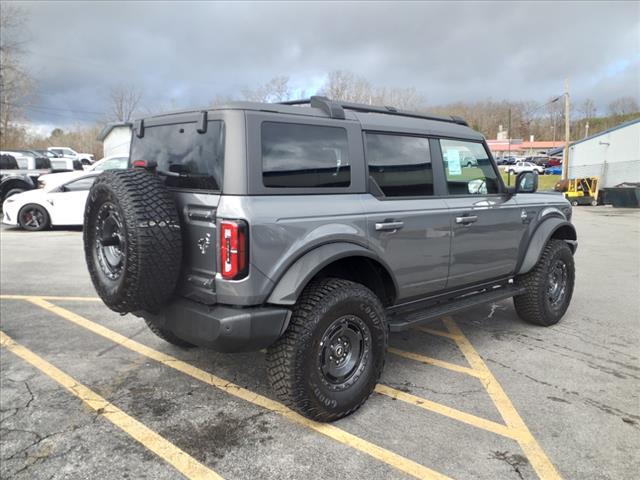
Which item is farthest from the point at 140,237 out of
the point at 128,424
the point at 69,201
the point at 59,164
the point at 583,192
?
the point at 583,192

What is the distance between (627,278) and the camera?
25.1 feet

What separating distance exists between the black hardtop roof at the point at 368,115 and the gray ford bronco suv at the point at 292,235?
0.02m

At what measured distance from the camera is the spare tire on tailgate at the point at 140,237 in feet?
9.32

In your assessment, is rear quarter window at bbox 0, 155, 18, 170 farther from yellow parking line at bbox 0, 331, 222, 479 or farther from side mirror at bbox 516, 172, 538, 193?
side mirror at bbox 516, 172, 538, 193

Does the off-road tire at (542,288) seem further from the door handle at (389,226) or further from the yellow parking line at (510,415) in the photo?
the door handle at (389,226)

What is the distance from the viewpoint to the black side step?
3.70m

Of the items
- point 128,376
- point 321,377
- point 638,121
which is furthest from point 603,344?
point 638,121

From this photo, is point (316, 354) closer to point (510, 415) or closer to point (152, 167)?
point (510, 415)

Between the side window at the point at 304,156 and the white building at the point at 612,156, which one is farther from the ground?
the white building at the point at 612,156

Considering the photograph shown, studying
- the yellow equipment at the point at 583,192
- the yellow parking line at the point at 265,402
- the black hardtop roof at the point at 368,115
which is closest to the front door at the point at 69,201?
the yellow parking line at the point at 265,402

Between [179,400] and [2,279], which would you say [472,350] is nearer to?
[179,400]

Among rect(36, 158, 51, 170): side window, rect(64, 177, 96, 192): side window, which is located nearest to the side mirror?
rect(64, 177, 96, 192): side window

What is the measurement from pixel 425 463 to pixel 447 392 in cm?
96

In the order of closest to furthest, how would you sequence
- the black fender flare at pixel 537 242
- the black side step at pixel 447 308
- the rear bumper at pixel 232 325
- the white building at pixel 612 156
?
the rear bumper at pixel 232 325, the black side step at pixel 447 308, the black fender flare at pixel 537 242, the white building at pixel 612 156
